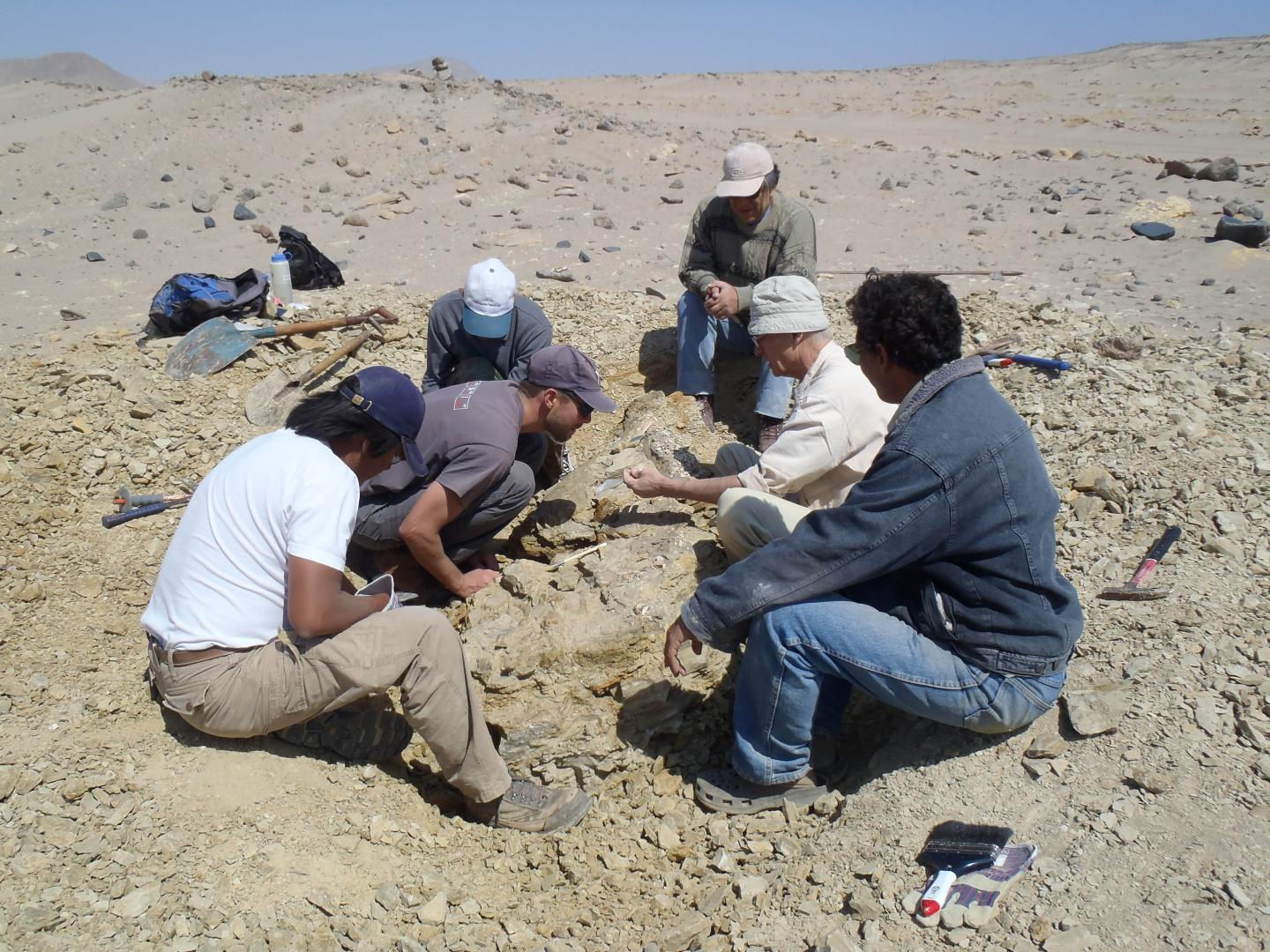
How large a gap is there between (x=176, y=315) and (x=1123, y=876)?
6.25 m

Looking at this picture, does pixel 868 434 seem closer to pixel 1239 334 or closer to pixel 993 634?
pixel 993 634

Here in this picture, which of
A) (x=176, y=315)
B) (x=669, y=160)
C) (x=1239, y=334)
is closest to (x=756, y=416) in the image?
(x=1239, y=334)

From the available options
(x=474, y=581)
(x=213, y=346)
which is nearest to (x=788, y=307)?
(x=474, y=581)

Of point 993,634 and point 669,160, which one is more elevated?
point 669,160

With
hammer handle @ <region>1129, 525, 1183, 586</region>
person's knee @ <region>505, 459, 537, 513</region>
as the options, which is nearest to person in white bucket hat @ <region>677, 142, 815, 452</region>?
person's knee @ <region>505, 459, 537, 513</region>

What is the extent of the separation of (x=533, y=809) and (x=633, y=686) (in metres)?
0.57

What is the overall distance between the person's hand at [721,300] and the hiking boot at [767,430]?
0.65 metres

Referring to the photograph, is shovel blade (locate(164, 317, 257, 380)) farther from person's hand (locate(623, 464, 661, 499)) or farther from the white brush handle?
the white brush handle

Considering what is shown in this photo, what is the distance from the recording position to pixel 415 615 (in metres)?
2.99

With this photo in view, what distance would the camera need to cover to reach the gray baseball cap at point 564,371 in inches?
150

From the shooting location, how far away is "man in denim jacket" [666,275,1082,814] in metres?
2.43

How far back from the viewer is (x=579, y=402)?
12.8 ft

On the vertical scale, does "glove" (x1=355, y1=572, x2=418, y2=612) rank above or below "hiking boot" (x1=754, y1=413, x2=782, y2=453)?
above

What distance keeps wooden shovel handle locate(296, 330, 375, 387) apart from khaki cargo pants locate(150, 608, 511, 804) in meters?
3.25
